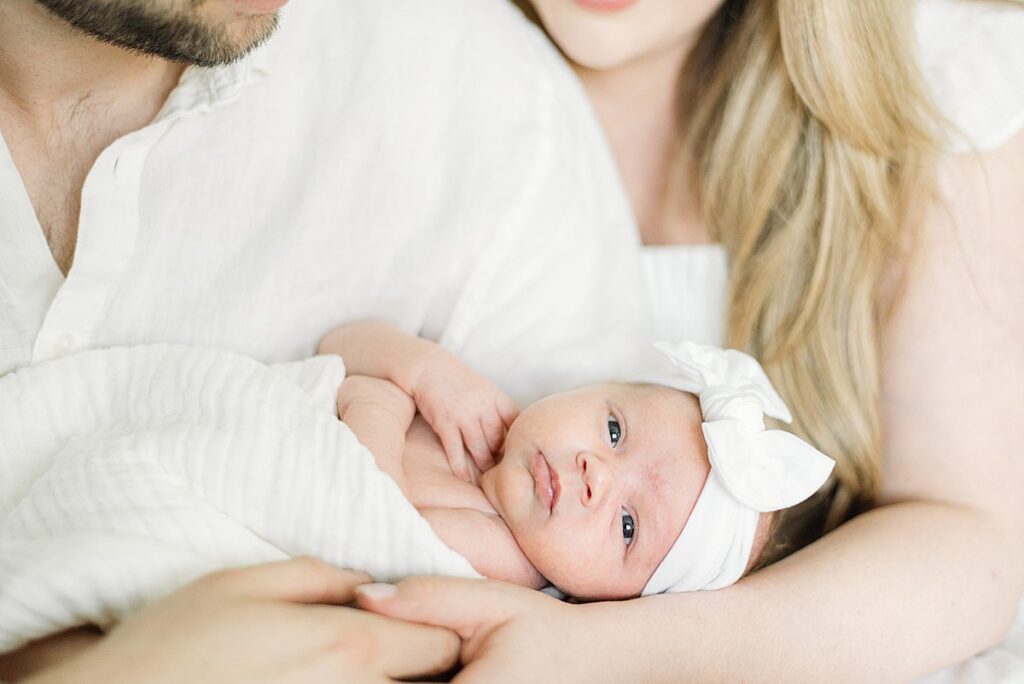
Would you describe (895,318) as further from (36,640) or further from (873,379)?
(36,640)

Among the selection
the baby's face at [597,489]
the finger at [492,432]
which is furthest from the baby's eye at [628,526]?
the finger at [492,432]

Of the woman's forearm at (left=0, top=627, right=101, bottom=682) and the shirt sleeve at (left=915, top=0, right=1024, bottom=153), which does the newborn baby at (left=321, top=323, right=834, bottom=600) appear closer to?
the woman's forearm at (left=0, top=627, right=101, bottom=682)

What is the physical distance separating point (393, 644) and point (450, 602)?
0.28 ft

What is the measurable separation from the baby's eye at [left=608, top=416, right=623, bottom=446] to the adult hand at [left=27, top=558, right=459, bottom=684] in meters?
0.41

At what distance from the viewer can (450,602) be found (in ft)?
3.96

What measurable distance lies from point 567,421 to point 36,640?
0.73m

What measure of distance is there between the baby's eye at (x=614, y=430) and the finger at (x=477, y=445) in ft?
0.63

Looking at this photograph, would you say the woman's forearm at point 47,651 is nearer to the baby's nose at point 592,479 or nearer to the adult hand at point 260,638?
the adult hand at point 260,638

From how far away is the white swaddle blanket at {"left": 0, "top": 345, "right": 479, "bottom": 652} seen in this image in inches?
44.3

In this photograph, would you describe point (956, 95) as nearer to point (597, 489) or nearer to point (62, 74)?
point (597, 489)

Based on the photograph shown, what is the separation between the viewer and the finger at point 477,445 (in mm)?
1517

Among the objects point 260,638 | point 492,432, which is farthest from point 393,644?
point 492,432

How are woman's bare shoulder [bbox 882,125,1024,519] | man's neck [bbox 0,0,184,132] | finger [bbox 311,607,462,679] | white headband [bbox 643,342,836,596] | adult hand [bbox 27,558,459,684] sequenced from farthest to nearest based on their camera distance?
1. woman's bare shoulder [bbox 882,125,1024,519]
2. man's neck [bbox 0,0,184,132]
3. white headband [bbox 643,342,836,596]
4. finger [bbox 311,607,462,679]
5. adult hand [bbox 27,558,459,684]

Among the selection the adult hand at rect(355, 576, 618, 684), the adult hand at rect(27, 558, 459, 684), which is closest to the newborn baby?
the adult hand at rect(355, 576, 618, 684)
